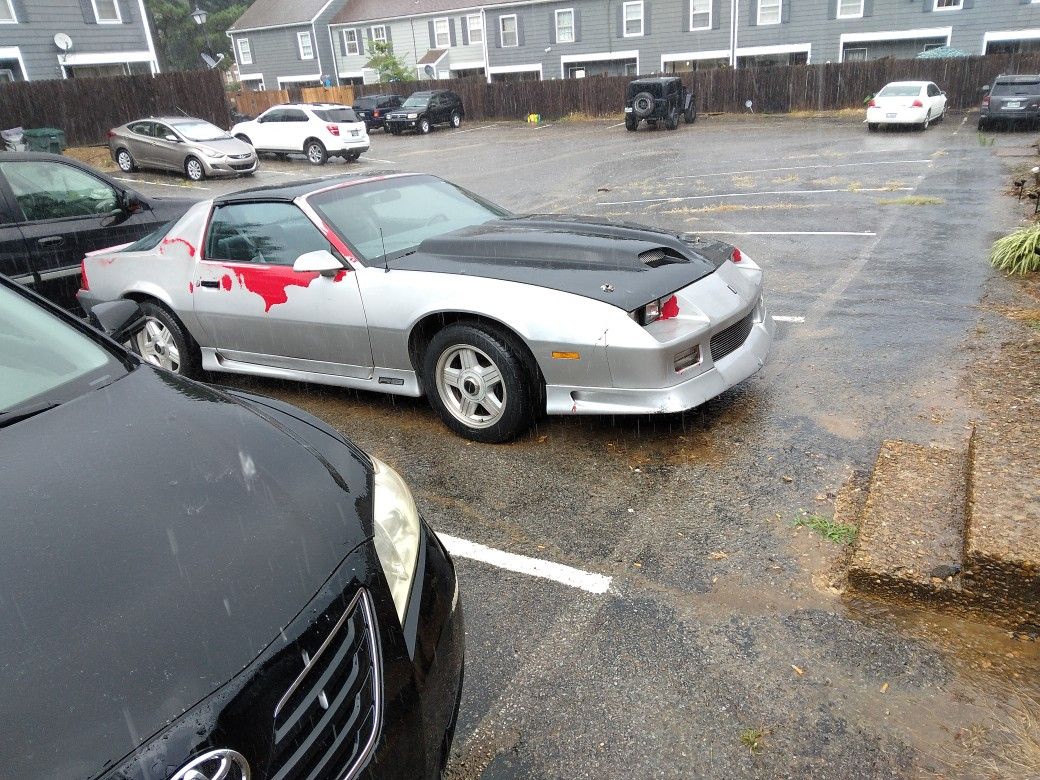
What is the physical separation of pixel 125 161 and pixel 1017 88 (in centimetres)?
2488

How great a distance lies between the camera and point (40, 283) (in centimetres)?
704

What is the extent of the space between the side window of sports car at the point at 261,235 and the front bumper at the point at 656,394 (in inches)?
73.3

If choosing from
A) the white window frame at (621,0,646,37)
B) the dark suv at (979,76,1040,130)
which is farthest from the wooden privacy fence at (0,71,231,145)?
the dark suv at (979,76,1040,130)

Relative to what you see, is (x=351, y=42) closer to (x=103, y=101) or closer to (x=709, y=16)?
(x=709, y=16)

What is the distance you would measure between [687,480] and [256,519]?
8.73 feet

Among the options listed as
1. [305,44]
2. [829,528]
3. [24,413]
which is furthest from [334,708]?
[305,44]

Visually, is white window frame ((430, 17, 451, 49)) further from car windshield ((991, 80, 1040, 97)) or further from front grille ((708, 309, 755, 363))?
front grille ((708, 309, 755, 363))

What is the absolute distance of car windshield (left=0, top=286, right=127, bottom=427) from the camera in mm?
2543

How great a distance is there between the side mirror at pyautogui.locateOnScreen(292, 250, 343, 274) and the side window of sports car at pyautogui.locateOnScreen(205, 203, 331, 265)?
0.66 ft

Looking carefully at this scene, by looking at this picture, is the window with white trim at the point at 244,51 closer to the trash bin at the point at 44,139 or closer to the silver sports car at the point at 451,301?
the trash bin at the point at 44,139

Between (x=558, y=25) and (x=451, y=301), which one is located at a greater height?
(x=558, y=25)

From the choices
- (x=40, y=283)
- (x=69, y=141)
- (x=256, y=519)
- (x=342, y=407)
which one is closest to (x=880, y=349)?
(x=342, y=407)

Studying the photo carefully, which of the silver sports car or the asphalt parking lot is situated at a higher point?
the silver sports car

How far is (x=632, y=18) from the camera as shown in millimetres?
37375
